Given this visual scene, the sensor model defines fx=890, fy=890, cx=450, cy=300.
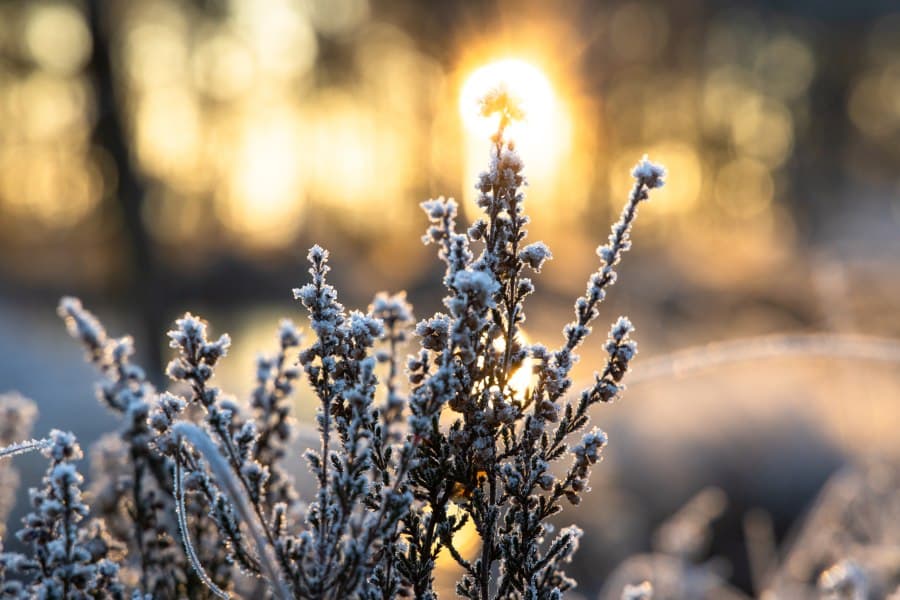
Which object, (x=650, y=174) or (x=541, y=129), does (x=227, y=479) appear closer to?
(x=650, y=174)

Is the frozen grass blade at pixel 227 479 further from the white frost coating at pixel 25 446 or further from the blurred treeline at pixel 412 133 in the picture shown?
the blurred treeline at pixel 412 133

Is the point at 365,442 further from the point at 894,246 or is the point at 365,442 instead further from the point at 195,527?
the point at 894,246

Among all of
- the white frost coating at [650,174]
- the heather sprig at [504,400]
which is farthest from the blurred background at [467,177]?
the white frost coating at [650,174]

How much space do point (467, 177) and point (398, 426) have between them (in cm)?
2347

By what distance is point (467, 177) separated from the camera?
24781 millimetres

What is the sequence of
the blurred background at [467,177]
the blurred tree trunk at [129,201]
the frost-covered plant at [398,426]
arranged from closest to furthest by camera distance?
1. the frost-covered plant at [398,426]
2. the blurred tree trunk at [129,201]
3. the blurred background at [467,177]

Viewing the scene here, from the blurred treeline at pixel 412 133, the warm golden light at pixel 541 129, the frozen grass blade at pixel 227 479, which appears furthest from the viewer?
the blurred treeline at pixel 412 133

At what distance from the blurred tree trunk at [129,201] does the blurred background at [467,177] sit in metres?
0.04

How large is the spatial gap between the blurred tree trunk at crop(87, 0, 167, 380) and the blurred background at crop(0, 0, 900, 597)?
1.5 inches

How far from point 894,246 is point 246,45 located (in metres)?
22.0

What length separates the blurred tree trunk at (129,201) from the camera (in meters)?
12.4

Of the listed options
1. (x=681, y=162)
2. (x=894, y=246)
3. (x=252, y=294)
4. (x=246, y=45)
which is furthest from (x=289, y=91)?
(x=894, y=246)

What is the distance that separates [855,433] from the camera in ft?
34.6

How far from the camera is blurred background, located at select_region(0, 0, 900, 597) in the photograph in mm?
12562
